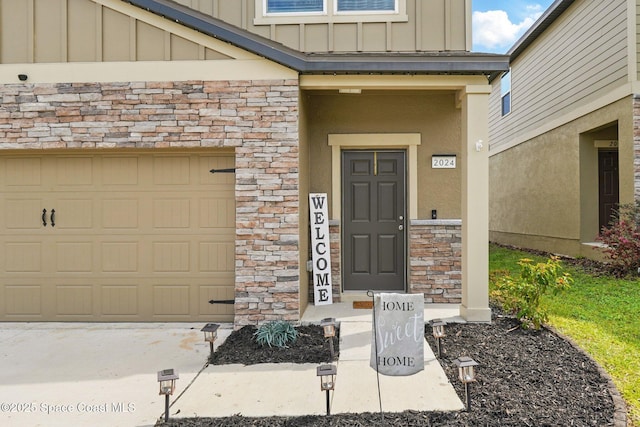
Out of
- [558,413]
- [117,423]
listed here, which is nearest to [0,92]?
[117,423]

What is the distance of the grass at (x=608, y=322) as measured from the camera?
12.1 ft

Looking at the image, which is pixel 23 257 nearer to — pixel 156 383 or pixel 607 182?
pixel 156 383

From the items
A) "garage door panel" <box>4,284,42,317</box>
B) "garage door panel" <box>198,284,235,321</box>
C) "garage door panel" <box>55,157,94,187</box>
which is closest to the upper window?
"garage door panel" <box>55,157,94,187</box>

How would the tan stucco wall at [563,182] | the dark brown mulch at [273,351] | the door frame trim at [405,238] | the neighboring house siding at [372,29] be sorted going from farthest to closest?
the tan stucco wall at [563,182]
the door frame trim at [405,238]
the neighboring house siding at [372,29]
the dark brown mulch at [273,351]

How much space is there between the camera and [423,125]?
627 centimetres

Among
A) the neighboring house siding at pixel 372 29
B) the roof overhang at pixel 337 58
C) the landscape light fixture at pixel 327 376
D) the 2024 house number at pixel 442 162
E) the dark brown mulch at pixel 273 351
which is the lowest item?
the dark brown mulch at pixel 273 351

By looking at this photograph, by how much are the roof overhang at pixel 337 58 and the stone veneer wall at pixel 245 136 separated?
34cm

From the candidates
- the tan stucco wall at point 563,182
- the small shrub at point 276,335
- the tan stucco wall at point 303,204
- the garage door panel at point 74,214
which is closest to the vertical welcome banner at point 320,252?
the tan stucco wall at point 303,204

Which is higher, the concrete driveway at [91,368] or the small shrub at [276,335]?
the small shrub at [276,335]

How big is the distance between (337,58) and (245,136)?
139 cm

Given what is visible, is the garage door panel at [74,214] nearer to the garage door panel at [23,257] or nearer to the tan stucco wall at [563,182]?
the garage door panel at [23,257]

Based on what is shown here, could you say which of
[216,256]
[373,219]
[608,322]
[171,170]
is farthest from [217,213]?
[608,322]

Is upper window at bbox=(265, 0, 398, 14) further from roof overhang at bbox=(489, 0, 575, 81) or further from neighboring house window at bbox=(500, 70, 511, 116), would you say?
neighboring house window at bbox=(500, 70, 511, 116)

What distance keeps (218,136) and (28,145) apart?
231cm
